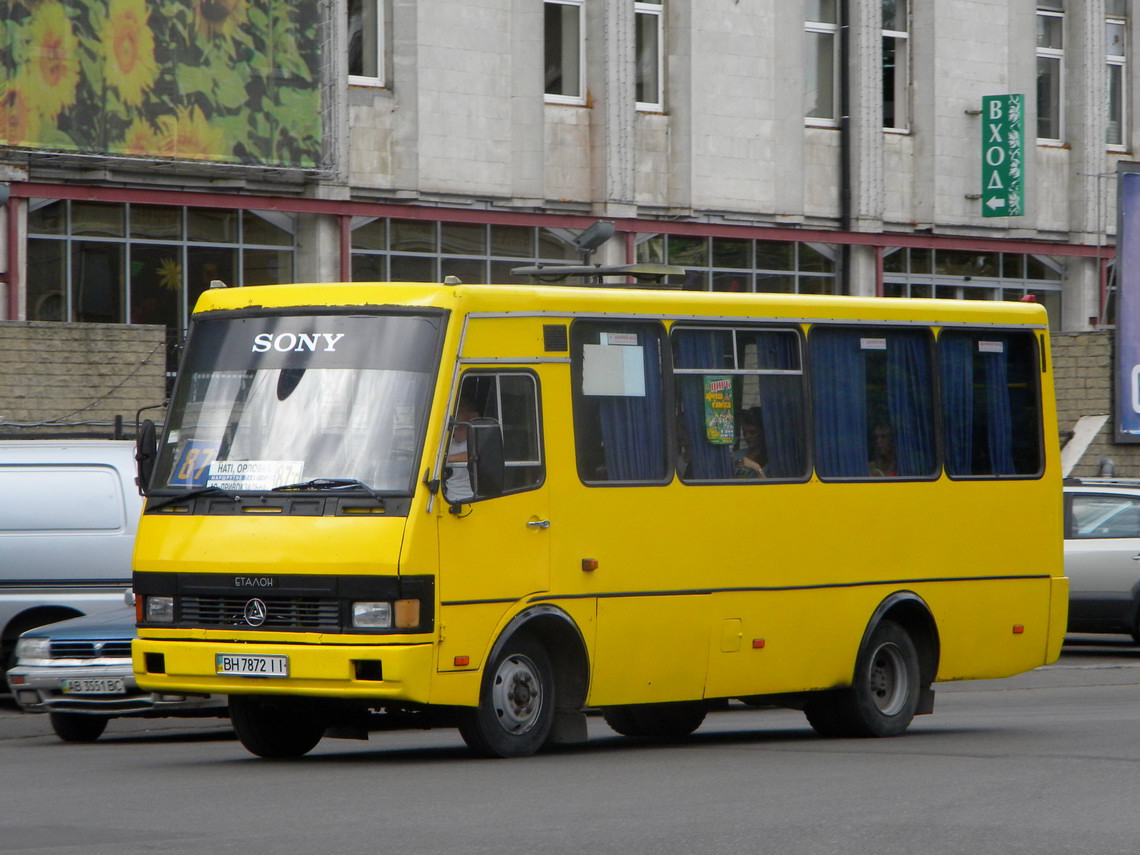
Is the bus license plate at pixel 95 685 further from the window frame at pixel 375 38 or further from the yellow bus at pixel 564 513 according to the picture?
the window frame at pixel 375 38

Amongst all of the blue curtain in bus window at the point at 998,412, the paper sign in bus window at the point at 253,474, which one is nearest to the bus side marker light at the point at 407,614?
the paper sign in bus window at the point at 253,474

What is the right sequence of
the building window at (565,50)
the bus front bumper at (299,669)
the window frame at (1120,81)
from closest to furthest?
the bus front bumper at (299,669), the building window at (565,50), the window frame at (1120,81)

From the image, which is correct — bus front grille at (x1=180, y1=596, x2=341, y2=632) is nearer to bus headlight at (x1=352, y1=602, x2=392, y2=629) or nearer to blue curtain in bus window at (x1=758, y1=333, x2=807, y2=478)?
bus headlight at (x1=352, y1=602, x2=392, y2=629)

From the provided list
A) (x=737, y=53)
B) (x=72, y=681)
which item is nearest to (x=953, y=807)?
(x=72, y=681)

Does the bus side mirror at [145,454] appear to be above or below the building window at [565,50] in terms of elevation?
below

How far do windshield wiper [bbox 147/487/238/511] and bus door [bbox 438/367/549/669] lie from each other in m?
1.22

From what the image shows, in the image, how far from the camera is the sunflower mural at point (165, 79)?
25.1 metres

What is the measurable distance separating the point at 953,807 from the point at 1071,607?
45.6ft

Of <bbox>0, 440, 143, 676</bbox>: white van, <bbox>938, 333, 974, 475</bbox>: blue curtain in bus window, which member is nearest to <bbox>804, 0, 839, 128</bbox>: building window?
<bbox>0, 440, 143, 676</bbox>: white van

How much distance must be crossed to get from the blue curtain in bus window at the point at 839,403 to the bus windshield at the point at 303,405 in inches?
119

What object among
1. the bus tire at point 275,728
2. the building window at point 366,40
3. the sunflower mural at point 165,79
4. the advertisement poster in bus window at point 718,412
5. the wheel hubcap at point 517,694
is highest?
the building window at point 366,40

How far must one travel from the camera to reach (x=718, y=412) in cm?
1297

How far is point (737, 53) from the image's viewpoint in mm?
31516

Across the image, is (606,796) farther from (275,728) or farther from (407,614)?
(275,728)
